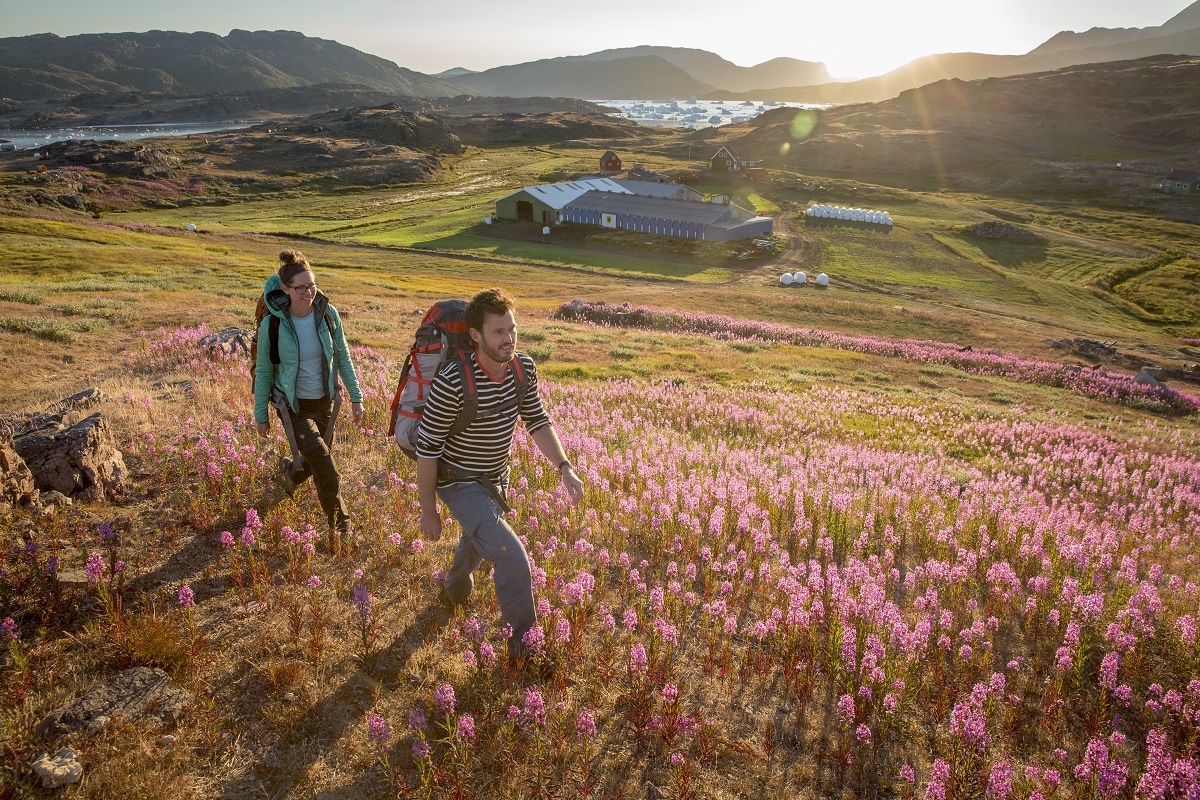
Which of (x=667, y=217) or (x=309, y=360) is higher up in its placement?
(x=667, y=217)

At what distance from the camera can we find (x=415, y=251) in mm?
63062

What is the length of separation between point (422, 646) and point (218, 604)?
194cm

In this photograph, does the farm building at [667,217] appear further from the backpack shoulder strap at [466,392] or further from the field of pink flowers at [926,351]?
the backpack shoulder strap at [466,392]

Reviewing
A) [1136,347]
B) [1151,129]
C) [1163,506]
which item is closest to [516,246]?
[1136,347]

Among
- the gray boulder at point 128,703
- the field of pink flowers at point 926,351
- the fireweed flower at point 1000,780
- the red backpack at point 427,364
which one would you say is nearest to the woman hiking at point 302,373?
the red backpack at point 427,364

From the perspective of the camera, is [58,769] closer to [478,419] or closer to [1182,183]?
→ [478,419]

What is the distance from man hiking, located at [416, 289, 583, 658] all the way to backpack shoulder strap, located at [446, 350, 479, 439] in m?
0.01

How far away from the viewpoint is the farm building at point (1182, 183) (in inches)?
4002

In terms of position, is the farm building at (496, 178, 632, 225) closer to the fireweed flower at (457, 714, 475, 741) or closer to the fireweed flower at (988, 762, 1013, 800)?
the fireweed flower at (457, 714, 475, 741)

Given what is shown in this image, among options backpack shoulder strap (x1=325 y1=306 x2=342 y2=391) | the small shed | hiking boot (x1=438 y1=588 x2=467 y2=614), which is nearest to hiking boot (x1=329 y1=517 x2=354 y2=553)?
hiking boot (x1=438 y1=588 x2=467 y2=614)

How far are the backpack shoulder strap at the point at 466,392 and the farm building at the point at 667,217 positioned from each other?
226ft

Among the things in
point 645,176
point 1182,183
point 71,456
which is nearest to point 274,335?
point 71,456

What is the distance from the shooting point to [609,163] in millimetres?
119250

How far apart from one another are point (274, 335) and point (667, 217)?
70.8m
